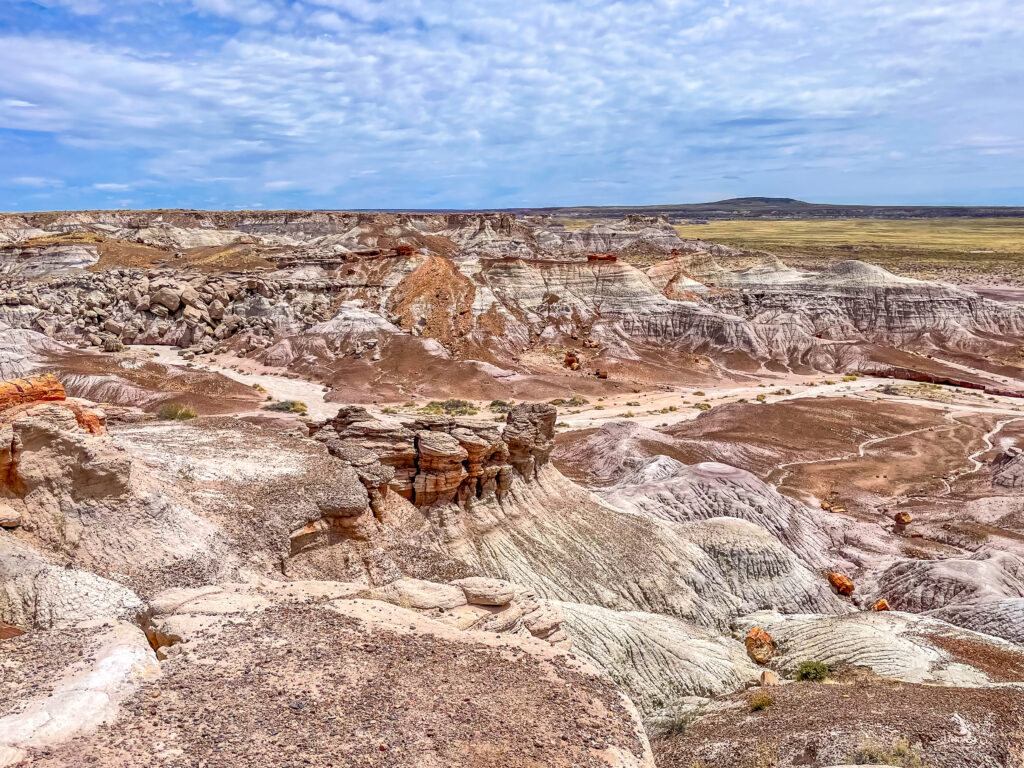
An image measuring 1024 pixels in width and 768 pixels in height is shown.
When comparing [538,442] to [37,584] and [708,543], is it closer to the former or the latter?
[708,543]

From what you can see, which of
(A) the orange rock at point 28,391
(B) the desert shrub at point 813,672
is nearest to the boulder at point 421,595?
(A) the orange rock at point 28,391

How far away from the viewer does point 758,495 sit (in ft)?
93.4

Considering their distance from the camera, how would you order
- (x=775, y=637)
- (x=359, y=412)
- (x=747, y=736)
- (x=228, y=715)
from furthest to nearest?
(x=359, y=412) < (x=775, y=637) < (x=747, y=736) < (x=228, y=715)

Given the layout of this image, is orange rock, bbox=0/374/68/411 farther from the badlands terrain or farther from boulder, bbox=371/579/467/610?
boulder, bbox=371/579/467/610

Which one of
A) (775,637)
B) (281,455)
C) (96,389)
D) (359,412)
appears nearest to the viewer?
(281,455)

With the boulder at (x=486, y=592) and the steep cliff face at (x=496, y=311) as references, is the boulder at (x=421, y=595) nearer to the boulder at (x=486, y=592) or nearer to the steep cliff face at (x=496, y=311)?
the boulder at (x=486, y=592)

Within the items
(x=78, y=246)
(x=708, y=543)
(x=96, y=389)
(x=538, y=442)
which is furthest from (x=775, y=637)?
(x=78, y=246)

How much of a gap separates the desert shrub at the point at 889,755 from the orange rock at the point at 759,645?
24.0 feet

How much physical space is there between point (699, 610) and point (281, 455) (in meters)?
12.4

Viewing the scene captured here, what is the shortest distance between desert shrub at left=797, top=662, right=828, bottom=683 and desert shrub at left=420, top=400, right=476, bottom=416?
34.2m

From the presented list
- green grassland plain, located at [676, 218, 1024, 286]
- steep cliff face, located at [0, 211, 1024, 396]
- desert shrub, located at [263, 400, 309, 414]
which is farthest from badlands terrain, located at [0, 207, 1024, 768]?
green grassland plain, located at [676, 218, 1024, 286]

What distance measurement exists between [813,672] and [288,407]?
39.9m

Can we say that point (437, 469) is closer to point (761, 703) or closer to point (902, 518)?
point (761, 703)

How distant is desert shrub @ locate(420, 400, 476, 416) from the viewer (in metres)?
49.7
